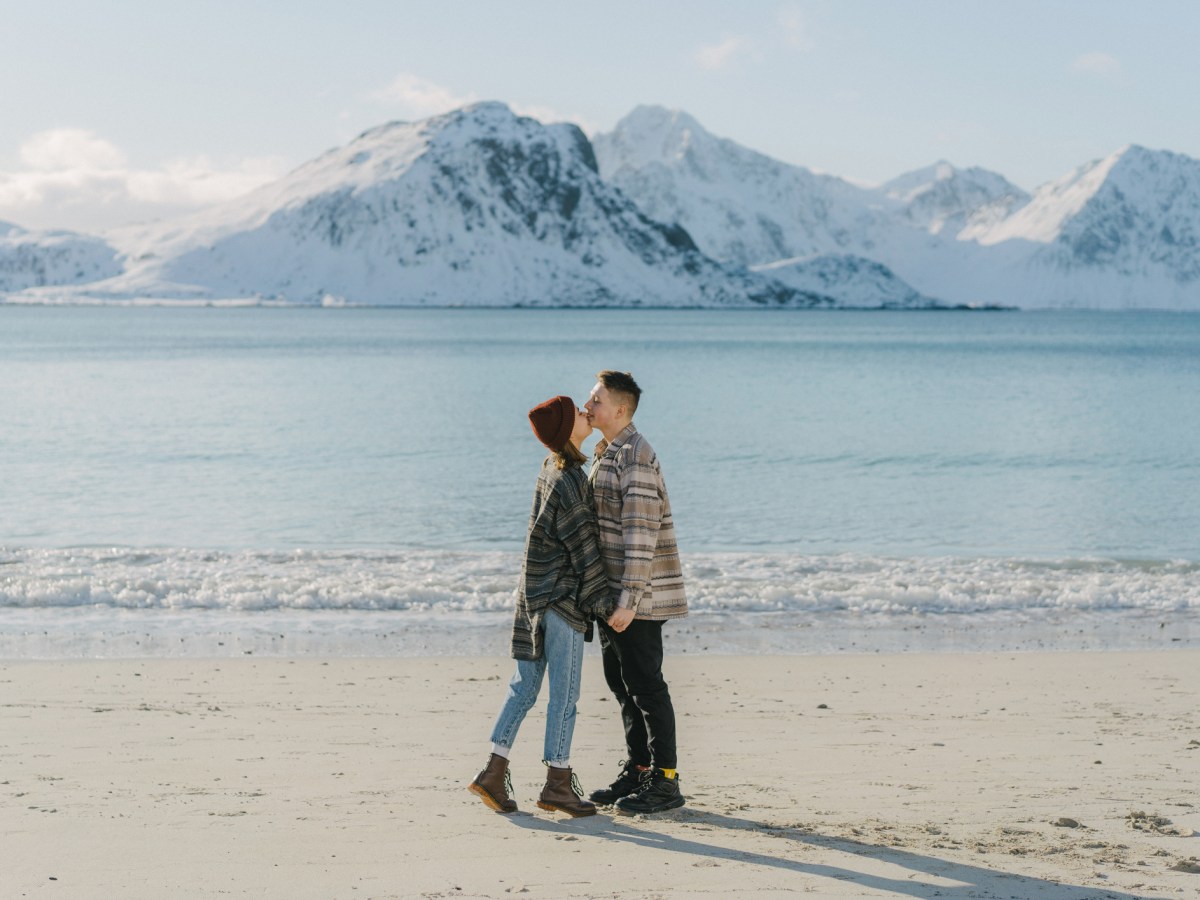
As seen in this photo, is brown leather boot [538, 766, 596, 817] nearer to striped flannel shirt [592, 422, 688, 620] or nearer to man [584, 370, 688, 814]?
man [584, 370, 688, 814]

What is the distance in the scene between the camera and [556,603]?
21.6ft

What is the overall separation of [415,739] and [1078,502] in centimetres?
2062

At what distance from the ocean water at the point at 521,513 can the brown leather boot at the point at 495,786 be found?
516 cm

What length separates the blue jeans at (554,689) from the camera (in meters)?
6.63

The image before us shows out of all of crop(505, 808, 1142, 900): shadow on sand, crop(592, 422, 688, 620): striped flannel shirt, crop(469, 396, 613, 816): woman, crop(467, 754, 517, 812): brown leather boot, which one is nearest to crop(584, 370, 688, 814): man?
crop(592, 422, 688, 620): striped flannel shirt

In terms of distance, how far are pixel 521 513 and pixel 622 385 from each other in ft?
56.1

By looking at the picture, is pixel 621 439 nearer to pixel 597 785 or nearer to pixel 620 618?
pixel 620 618

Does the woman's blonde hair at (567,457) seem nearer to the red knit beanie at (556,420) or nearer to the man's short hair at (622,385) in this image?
the red knit beanie at (556,420)

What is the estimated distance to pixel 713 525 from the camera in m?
22.3

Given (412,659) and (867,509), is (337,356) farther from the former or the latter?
(412,659)

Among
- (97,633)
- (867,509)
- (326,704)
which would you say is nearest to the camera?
(326,704)

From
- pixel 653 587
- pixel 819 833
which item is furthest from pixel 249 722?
pixel 819 833

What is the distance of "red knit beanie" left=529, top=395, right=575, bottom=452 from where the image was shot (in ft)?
20.9

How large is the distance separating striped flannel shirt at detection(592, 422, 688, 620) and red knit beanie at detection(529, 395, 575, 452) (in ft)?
0.90
